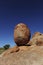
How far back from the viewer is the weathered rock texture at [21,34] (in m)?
30.2

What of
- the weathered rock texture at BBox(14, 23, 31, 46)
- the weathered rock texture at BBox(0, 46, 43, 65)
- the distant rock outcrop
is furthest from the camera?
the weathered rock texture at BBox(14, 23, 31, 46)

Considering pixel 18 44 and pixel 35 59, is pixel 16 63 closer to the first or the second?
pixel 35 59

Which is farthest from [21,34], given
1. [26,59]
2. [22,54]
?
[26,59]

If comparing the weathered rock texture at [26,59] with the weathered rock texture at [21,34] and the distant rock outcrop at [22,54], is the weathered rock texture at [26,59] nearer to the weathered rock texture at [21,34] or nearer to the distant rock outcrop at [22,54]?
the distant rock outcrop at [22,54]

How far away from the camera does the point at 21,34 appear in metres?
30.3

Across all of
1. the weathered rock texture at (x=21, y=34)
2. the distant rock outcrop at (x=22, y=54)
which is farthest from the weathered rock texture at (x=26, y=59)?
the weathered rock texture at (x=21, y=34)

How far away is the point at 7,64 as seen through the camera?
854 inches

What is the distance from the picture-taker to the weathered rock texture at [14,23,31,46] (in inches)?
1188

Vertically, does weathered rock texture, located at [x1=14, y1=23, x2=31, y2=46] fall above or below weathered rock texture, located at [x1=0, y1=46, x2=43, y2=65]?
above

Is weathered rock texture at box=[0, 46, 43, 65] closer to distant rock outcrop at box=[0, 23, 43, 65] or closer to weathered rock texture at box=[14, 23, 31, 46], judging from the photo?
distant rock outcrop at box=[0, 23, 43, 65]

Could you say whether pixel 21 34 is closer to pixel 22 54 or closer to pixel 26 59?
pixel 22 54

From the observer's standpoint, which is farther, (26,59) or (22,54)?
(22,54)

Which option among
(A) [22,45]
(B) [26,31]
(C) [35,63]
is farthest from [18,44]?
(C) [35,63]

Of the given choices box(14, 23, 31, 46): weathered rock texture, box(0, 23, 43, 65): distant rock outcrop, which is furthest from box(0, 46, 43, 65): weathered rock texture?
box(14, 23, 31, 46): weathered rock texture
